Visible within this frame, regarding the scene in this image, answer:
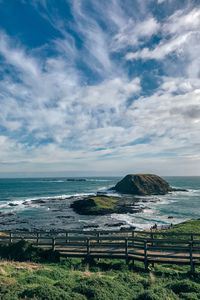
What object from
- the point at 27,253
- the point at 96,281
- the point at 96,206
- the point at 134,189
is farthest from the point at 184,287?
the point at 134,189

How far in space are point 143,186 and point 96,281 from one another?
351ft

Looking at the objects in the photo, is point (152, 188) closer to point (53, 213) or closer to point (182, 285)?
point (53, 213)

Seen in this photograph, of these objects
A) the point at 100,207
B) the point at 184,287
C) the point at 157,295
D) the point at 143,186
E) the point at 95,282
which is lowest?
the point at 100,207

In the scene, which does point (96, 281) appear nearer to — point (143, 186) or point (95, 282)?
point (95, 282)

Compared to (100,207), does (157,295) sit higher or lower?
higher

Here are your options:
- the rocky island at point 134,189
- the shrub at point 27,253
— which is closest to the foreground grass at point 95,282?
the shrub at point 27,253

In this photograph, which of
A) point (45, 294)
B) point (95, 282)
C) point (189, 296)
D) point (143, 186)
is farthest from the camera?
point (143, 186)

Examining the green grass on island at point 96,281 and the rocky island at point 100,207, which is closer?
the green grass on island at point 96,281

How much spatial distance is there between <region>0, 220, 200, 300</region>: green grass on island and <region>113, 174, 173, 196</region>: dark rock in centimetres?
9719

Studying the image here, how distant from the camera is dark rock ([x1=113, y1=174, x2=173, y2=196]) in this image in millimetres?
117750

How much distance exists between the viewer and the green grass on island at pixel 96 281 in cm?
1234

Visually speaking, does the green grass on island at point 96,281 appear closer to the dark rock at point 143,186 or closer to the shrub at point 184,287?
the shrub at point 184,287

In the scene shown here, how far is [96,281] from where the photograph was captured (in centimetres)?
1372

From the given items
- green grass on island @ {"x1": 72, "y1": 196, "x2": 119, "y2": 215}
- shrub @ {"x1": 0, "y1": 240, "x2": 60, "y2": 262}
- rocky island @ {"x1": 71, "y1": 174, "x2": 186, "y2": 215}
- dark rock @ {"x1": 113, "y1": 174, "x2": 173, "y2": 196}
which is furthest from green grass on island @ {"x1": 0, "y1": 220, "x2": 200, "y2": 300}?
dark rock @ {"x1": 113, "y1": 174, "x2": 173, "y2": 196}
